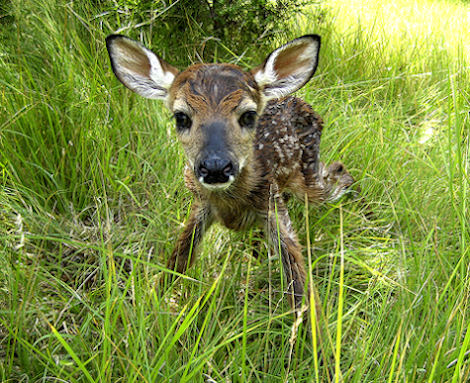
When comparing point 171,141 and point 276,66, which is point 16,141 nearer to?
point 171,141

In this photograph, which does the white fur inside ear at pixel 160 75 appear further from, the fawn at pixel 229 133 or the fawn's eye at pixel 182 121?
the fawn's eye at pixel 182 121

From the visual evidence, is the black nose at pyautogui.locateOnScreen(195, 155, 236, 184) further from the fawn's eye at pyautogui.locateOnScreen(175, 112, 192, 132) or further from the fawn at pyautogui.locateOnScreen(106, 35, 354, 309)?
the fawn's eye at pyautogui.locateOnScreen(175, 112, 192, 132)

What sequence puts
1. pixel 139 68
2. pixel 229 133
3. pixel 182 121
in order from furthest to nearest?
pixel 139 68 → pixel 182 121 → pixel 229 133

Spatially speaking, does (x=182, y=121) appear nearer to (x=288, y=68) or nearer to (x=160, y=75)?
(x=160, y=75)

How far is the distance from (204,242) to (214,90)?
2.78ft

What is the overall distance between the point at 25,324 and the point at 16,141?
1313 millimetres

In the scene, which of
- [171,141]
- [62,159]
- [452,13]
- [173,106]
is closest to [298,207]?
[171,141]

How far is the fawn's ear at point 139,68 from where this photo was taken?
253 centimetres

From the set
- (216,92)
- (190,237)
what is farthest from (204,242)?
(216,92)

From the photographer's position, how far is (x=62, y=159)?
112 inches

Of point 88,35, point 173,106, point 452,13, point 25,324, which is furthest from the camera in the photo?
point 452,13

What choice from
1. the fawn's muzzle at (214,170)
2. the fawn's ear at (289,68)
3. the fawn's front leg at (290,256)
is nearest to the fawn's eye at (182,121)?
the fawn's muzzle at (214,170)

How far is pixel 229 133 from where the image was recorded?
7.80 ft

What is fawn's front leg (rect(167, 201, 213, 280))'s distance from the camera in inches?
102
